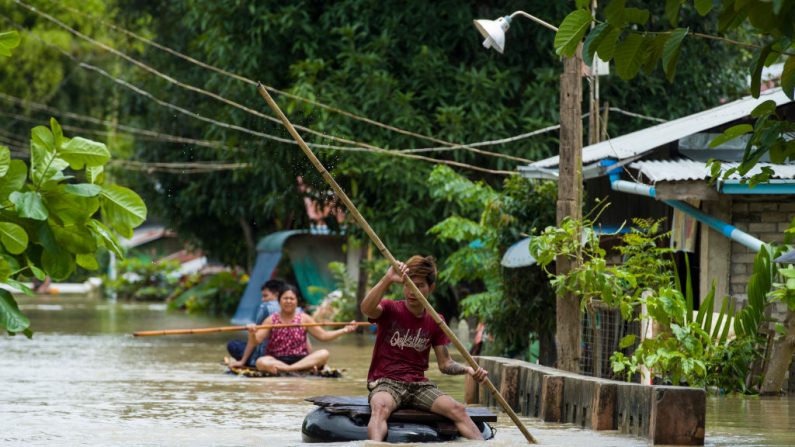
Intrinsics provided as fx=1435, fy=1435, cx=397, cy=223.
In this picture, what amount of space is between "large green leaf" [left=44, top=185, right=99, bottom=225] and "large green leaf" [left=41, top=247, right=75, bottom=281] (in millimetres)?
173

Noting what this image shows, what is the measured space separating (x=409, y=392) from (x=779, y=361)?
5.70m

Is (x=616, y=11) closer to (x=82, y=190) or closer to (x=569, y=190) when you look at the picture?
(x=82, y=190)

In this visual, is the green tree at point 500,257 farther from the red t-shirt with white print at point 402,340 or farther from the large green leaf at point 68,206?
the large green leaf at point 68,206

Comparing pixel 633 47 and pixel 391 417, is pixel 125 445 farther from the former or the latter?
pixel 633 47

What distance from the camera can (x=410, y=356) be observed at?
11703 mm

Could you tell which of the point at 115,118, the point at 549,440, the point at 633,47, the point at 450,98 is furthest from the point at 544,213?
the point at 115,118

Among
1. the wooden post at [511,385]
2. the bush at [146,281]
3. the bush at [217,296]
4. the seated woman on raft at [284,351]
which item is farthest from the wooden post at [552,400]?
the bush at [146,281]

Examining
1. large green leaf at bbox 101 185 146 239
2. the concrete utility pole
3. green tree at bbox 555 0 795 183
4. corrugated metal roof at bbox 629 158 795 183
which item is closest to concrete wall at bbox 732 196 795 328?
corrugated metal roof at bbox 629 158 795 183

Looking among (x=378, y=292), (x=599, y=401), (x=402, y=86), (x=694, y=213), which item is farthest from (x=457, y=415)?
(x=402, y=86)

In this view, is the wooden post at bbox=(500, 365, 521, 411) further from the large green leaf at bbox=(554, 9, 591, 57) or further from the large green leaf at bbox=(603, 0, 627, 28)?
the large green leaf at bbox=(603, 0, 627, 28)

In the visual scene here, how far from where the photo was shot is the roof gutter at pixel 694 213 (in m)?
16.1

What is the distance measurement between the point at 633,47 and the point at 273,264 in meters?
28.4

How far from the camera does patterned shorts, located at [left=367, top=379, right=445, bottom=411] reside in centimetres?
1161

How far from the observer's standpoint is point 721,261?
57.4 feet
